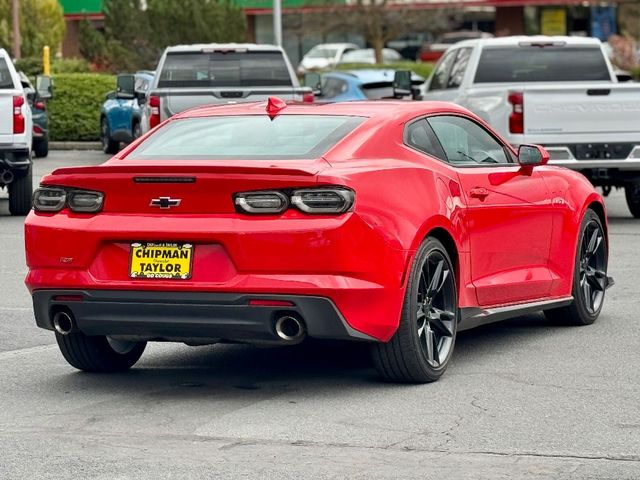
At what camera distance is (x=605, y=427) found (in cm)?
755

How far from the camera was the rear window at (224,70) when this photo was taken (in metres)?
22.4

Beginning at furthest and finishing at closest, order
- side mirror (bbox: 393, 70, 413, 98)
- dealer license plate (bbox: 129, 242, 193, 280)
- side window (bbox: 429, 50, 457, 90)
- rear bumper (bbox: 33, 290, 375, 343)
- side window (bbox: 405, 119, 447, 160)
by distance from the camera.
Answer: side mirror (bbox: 393, 70, 413, 98)
side window (bbox: 429, 50, 457, 90)
side window (bbox: 405, 119, 447, 160)
dealer license plate (bbox: 129, 242, 193, 280)
rear bumper (bbox: 33, 290, 375, 343)

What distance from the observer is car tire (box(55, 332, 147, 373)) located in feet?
29.7

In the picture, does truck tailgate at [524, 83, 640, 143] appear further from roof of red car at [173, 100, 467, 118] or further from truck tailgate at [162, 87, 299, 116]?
roof of red car at [173, 100, 467, 118]

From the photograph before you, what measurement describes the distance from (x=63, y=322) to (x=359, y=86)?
74.9 ft

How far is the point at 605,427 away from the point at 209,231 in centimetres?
200

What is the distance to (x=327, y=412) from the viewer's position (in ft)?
26.2

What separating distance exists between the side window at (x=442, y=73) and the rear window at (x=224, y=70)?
1.83 meters

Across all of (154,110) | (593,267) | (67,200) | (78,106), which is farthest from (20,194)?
(78,106)

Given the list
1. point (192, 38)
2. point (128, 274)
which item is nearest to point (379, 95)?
point (192, 38)

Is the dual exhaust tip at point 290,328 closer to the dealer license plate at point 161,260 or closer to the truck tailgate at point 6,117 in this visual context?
the dealer license plate at point 161,260

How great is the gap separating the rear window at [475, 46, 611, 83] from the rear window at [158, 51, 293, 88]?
9.64 feet

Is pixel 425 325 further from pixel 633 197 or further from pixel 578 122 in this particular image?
pixel 633 197

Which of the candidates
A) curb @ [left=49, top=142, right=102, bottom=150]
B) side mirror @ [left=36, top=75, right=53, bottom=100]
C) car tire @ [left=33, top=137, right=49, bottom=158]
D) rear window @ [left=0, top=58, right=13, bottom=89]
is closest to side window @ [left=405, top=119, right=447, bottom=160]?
rear window @ [left=0, top=58, right=13, bottom=89]
